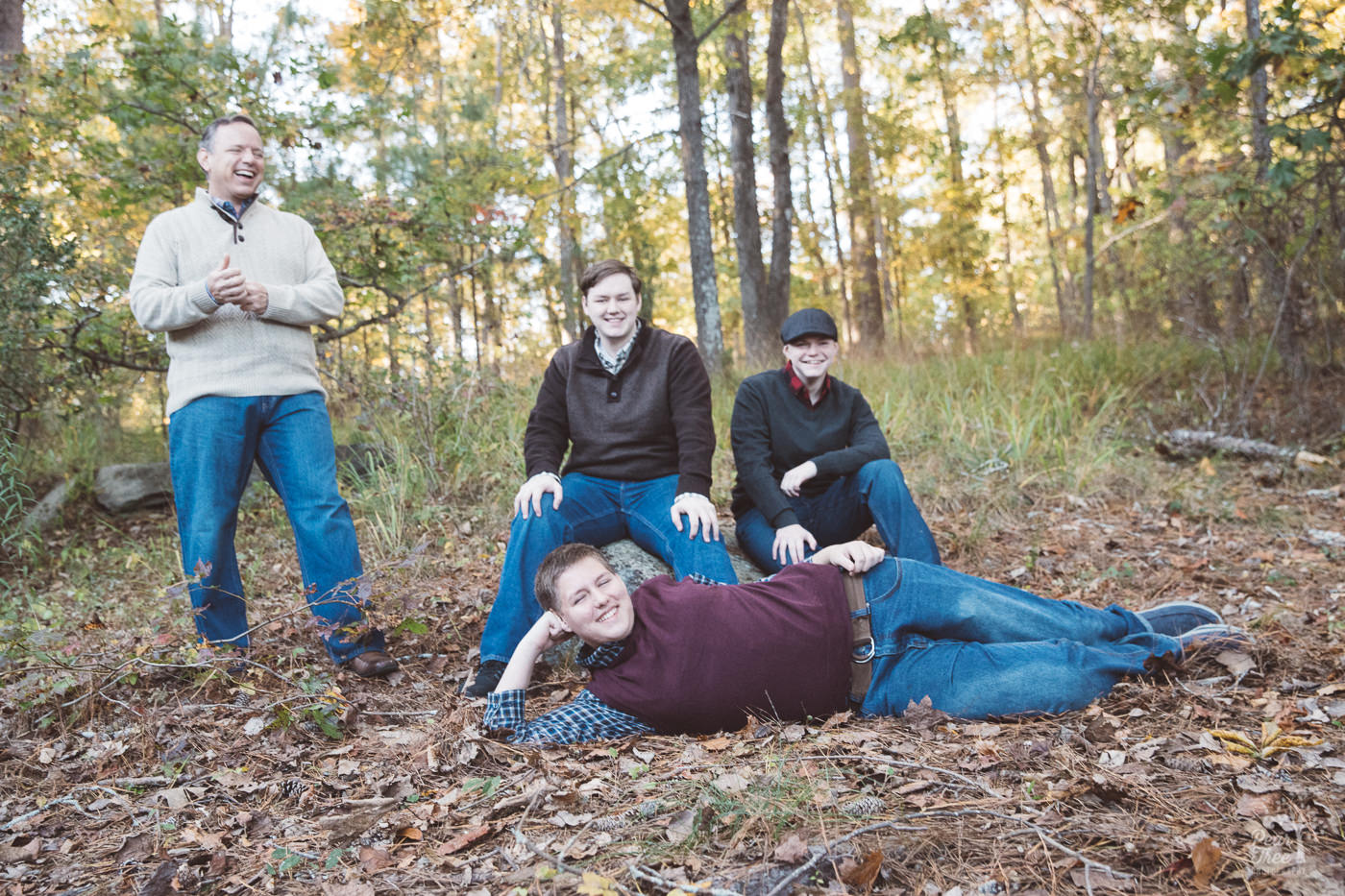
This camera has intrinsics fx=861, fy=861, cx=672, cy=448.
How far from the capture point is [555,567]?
2.82 metres

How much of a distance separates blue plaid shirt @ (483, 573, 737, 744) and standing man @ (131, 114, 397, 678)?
871 mm

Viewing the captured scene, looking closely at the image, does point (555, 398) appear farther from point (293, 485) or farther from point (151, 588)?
point (151, 588)

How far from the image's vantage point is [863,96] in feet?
50.1

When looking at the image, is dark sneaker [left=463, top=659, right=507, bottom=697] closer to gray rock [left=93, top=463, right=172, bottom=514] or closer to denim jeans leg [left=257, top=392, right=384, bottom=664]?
denim jeans leg [left=257, top=392, right=384, bottom=664]

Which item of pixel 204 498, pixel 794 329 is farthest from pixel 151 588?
pixel 794 329

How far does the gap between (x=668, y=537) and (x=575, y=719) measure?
1.00m

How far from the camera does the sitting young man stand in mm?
2795

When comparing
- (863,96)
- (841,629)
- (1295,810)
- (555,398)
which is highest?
(863,96)

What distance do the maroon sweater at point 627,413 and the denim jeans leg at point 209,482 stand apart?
119 centimetres

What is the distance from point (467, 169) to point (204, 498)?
7.44 m

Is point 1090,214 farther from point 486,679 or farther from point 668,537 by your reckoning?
point 486,679

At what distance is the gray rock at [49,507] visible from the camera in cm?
643

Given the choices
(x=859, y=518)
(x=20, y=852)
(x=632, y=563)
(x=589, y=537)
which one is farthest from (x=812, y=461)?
(x=20, y=852)

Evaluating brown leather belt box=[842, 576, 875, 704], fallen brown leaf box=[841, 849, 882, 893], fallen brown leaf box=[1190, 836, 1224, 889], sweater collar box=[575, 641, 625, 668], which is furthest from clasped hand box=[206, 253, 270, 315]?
fallen brown leaf box=[1190, 836, 1224, 889]
